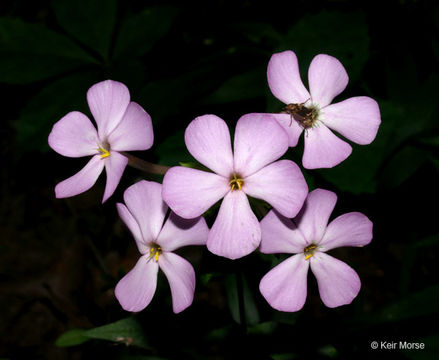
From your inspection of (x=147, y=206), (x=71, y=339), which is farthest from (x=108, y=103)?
(x=71, y=339)

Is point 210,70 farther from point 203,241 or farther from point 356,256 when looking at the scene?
point 356,256

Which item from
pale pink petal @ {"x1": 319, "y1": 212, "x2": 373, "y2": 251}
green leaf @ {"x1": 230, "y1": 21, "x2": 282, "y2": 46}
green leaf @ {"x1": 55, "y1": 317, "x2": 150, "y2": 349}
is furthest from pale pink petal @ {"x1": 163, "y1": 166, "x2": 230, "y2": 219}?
green leaf @ {"x1": 230, "y1": 21, "x2": 282, "y2": 46}

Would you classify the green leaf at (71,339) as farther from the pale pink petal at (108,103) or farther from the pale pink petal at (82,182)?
the pale pink petal at (108,103)

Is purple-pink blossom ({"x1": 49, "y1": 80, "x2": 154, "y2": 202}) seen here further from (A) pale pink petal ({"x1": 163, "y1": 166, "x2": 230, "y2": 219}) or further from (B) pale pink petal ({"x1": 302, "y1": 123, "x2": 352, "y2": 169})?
(B) pale pink petal ({"x1": 302, "y1": 123, "x2": 352, "y2": 169})

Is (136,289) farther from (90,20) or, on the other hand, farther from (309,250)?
(90,20)

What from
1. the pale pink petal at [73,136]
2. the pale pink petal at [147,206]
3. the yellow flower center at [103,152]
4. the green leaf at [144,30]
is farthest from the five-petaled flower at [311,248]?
the green leaf at [144,30]

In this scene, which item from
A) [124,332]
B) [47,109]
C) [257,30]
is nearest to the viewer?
[124,332]
